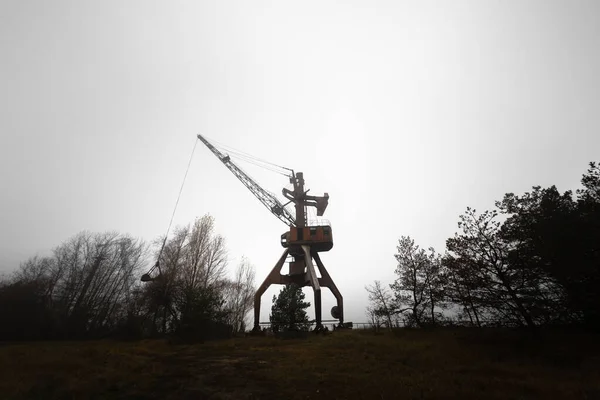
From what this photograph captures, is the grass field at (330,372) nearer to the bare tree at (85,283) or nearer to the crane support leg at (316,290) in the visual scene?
the crane support leg at (316,290)

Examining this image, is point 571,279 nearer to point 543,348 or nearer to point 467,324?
point 543,348

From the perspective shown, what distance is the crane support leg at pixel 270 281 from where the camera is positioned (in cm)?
2456

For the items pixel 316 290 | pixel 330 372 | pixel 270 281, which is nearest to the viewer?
pixel 330 372

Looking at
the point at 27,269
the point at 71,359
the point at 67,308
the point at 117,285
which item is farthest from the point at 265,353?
the point at 27,269

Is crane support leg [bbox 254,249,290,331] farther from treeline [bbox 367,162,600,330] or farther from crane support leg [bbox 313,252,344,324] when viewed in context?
treeline [bbox 367,162,600,330]

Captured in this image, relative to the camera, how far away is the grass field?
25.6 feet

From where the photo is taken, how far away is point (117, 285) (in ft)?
112

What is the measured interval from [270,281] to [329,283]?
6626 mm

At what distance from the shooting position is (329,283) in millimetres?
27203

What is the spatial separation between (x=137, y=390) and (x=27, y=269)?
43711 mm

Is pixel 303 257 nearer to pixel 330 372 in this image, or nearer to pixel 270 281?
pixel 270 281

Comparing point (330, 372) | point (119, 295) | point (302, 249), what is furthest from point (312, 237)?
point (119, 295)

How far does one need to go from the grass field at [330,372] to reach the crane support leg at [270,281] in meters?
8.07

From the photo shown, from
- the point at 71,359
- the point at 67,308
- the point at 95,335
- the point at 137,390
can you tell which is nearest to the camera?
the point at 137,390
